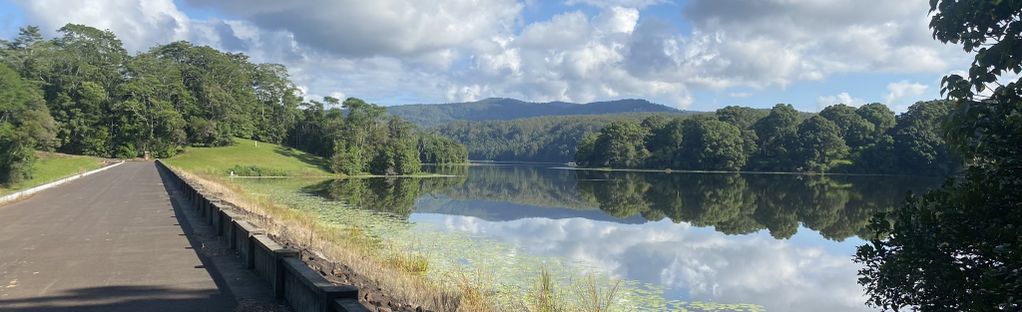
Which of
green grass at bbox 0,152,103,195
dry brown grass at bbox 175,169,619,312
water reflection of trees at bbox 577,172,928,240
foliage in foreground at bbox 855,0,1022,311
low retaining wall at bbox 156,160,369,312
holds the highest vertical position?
foliage in foreground at bbox 855,0,1022,311

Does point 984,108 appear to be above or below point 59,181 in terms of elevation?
above

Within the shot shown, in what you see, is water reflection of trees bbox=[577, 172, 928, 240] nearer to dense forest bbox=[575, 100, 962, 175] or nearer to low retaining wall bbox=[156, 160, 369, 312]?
low retaining wall bbox=[156, 160, 369, 312]

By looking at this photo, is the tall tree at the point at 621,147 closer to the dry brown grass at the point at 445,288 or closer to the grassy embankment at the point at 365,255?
the grassy embankment at the point at 365,255

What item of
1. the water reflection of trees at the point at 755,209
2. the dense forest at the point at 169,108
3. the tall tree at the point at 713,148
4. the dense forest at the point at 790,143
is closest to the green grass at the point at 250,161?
the dense forest at the point at 169,108

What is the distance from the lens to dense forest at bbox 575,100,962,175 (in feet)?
337

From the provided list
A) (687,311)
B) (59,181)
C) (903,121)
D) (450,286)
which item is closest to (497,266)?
(450,286)

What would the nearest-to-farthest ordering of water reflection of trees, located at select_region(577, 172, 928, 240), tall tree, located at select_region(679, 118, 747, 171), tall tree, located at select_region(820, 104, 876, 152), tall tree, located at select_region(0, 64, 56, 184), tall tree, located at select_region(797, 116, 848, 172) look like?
water reflection of trees, located at select_region(577, 172, 928, 240), tall tree, located at select_region(0, 64, 56, 184), tall tree, located at select_region(797, 116, 848, 172), tall tree, located at select_region(820, 104, 876, 152), tall tree, located at select_region(679, 118, 747, 171)

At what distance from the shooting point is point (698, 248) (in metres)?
25.1

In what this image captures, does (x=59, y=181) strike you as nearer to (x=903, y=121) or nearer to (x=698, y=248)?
(x=698, y=248)

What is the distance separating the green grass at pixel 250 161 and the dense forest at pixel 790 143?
69.2 metres

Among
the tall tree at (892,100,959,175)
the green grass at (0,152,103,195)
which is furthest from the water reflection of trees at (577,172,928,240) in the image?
the tall tree at (892,100,959,175)

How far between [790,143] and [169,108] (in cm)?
10976

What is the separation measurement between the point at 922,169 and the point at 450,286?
109 meters

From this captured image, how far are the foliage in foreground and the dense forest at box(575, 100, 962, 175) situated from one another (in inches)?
4258
